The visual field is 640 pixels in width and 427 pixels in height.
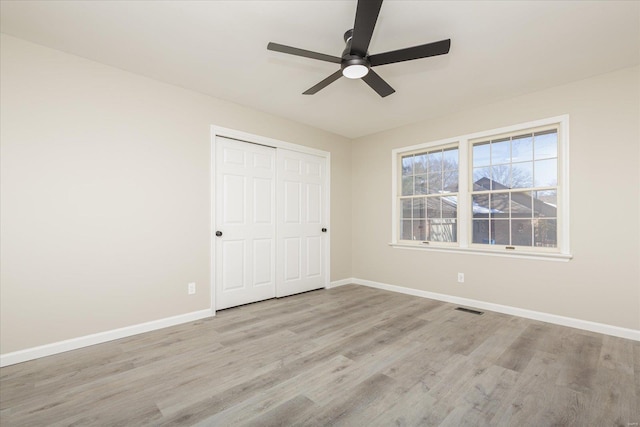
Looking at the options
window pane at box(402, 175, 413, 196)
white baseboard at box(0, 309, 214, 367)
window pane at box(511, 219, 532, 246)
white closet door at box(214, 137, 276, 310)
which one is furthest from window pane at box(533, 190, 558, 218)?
white baseboard at box(0, 309, 214, 367)

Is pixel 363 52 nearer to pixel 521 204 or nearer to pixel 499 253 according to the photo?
pixel 521 204

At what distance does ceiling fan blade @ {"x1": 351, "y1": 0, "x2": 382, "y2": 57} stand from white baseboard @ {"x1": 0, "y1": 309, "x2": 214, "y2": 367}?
326 centimetres

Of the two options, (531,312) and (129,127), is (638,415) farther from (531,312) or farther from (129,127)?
(129,127)

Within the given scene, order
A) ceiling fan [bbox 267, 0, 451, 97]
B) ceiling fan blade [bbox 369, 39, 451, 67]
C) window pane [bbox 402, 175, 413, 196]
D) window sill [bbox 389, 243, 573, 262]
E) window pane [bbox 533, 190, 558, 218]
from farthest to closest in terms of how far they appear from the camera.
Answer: window pane [bbox 402, 175, 413, 196]
window pane [bbox 533, 190, 558, 218]
window sill [bbox 389, 243, 573, 262]
ceiling fan blade [bbox 369, 39, 451, 67]
ceiling fan [bbox 267, 0, 451, 97]

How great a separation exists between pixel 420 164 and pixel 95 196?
428 cm

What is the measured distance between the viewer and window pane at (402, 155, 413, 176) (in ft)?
15.9

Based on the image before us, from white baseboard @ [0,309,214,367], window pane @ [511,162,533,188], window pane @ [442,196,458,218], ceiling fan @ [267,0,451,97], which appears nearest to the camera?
ceiling fan @ [267,0,451,97]

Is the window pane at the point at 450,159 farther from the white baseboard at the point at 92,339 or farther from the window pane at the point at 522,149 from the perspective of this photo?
the white baseboard at the point at 92,339

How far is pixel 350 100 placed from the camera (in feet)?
12.5

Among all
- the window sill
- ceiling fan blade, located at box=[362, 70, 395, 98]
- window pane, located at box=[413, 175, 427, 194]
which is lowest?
the window sill

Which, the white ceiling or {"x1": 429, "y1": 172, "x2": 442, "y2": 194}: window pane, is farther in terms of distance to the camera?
{"x1": 429, "y1": 172, "x2": 442, "y2": 194}: window pane

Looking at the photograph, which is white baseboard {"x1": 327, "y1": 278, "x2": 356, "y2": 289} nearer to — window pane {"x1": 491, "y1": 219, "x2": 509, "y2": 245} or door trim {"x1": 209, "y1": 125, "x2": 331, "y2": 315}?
door trim {"x1": 209, "y1": 125, "x2": 331, "y2": 315}

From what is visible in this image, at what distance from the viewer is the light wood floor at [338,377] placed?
1770mm

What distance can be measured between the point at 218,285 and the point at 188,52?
2.63m
